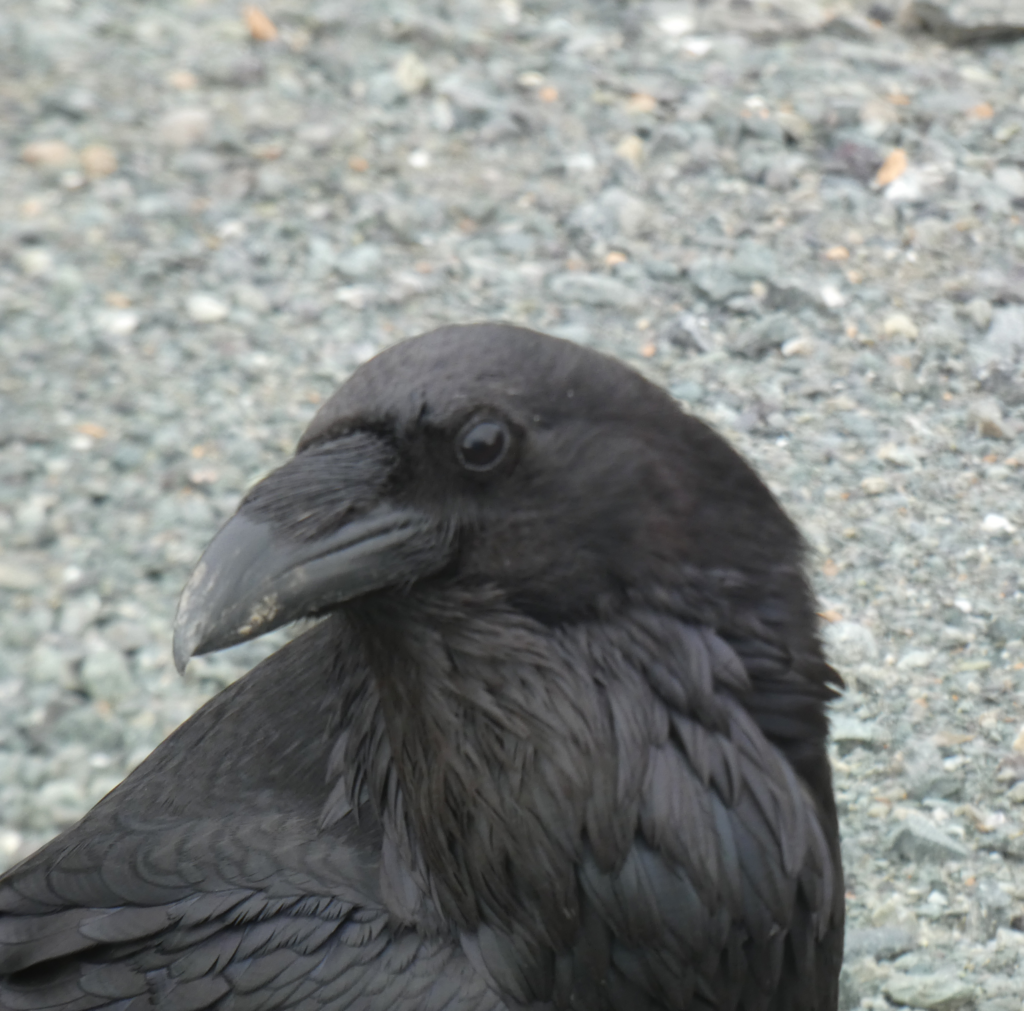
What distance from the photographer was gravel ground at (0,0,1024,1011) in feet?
13.6

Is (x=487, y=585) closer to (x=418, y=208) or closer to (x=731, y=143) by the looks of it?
(x=418, y=208)

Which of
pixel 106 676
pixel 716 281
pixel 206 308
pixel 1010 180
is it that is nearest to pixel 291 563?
pixel 106 676

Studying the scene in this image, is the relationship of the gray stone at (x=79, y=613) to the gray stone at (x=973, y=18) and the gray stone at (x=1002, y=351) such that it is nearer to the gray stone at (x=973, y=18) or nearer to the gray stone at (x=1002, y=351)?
the gray stone at (x=1002, y=351)

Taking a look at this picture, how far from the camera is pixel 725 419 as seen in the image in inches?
197

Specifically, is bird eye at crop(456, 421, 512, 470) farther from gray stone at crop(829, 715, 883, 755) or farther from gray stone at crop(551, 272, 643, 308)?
gray stone at crop(551, 272, 643, 308)

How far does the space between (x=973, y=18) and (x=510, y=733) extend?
5.04 meters

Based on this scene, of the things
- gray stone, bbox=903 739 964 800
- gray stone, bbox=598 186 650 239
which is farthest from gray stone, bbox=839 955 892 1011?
gray stone, bbox=598 186 650 239

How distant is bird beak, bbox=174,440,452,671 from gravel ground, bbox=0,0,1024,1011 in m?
1.82

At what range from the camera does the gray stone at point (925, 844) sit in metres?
3.74

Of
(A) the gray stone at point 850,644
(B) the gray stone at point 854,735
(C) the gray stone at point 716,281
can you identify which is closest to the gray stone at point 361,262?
(C) the gray stone at point 716,281

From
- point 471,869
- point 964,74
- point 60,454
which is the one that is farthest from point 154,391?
point 964,74

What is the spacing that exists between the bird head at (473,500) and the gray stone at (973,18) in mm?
4642

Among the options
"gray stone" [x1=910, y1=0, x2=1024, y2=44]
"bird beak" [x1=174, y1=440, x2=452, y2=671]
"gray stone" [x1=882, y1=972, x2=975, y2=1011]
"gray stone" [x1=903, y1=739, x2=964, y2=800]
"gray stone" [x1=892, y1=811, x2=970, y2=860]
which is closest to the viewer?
"bird beak" [x1=174, y1=440, x2=452, y2=671]

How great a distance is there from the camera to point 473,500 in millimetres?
2541
